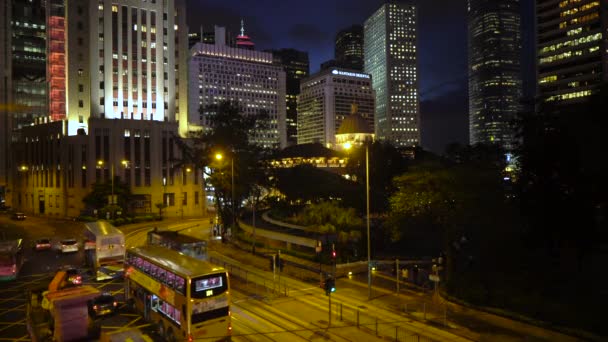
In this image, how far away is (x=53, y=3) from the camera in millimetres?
91125

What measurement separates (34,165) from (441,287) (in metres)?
90.2

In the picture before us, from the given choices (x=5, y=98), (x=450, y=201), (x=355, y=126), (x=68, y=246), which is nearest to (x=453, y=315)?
(x=450, y=201)

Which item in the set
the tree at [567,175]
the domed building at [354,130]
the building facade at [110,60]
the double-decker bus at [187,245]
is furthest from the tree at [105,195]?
the domed building at [354,130]

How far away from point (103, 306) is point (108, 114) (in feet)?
239

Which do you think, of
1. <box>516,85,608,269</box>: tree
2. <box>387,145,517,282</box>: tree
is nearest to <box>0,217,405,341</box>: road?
<box>387,145,517,282</box>: tree

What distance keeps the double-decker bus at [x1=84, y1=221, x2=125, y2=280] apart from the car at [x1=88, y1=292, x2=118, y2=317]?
9235 millimetres

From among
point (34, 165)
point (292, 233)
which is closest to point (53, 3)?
Result: point (34, 165)

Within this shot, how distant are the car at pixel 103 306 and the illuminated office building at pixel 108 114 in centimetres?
5937

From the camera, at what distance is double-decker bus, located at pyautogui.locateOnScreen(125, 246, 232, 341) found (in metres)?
17.9

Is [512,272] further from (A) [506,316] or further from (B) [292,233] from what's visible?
(B) [292,233]

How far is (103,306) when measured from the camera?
23.0 metres

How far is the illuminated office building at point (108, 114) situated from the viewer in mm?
81375

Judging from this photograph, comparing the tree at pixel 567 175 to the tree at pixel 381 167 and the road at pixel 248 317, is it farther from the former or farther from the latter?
the tree at pixel 381 167

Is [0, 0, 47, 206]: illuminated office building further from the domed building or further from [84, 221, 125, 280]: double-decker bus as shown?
[84, 221, 125, 280]: double-decker bus
